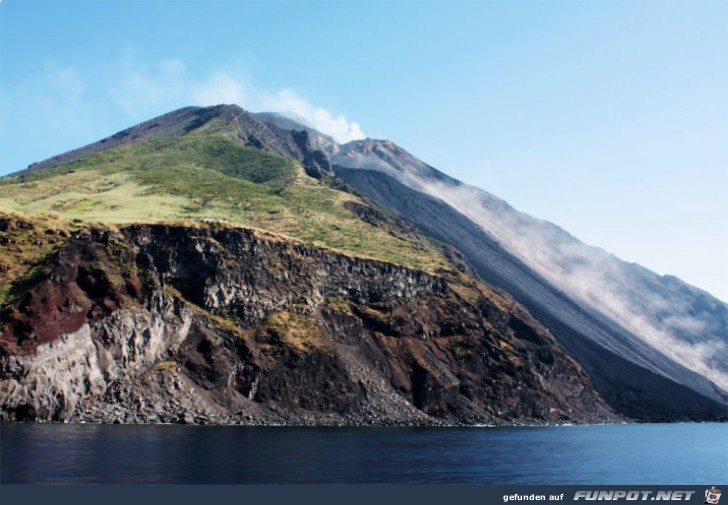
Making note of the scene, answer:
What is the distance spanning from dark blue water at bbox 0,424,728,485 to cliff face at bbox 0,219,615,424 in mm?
18711

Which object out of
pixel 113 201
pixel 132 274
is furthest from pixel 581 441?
pixel 113 201

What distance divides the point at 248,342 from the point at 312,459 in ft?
251

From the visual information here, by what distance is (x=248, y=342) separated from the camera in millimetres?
140875

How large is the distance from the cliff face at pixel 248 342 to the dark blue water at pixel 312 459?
1871cm

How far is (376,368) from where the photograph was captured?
15388 centimetres

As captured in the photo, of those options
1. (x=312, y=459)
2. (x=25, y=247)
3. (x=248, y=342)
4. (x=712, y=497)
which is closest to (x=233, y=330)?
(x=248, y=342)

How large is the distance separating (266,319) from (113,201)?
76869 millimetres

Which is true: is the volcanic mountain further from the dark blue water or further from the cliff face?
the dark blue water

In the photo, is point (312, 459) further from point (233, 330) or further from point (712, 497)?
point (233, 330)

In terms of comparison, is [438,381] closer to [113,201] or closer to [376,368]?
[376,368]

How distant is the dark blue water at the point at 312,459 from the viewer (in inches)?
2130

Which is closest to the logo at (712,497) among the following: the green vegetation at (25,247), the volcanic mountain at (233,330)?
the volcanic mountain at (233,330)

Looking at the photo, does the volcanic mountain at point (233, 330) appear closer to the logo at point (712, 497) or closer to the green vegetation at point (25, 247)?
the green vegetation at point (25, 247)

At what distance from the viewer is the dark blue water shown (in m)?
54.1
